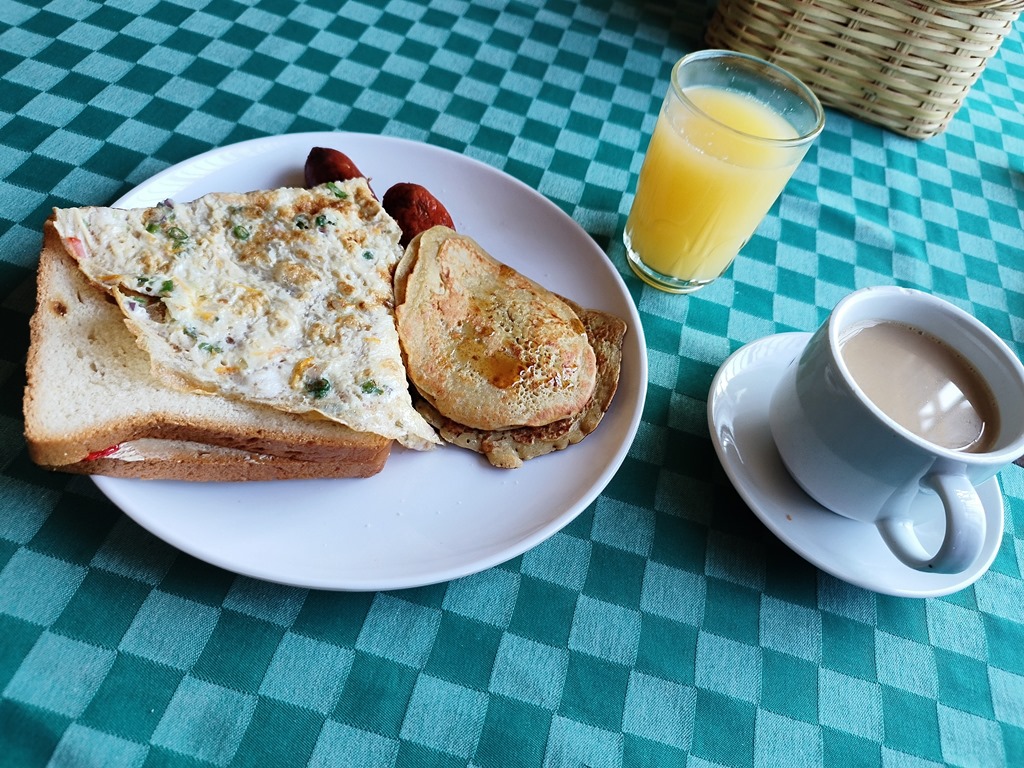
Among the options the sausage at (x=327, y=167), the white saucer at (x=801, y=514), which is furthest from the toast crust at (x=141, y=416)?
the white saucer at (x=801, y=514)

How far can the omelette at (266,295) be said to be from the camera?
3.84ft

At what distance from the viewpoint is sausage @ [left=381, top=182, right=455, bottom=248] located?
150cm

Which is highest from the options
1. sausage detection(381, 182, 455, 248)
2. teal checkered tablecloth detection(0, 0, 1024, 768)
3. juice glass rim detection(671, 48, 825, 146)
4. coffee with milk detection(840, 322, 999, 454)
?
juice glass rim detection(671, 48, 825, 146)

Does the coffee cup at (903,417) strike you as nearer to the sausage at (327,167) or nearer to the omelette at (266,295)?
the omelette at (266,295)

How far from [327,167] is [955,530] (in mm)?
1327

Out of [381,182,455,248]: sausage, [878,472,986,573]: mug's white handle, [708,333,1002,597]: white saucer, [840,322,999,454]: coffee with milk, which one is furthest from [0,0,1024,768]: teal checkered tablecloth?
[381,182,455,248]: sausage

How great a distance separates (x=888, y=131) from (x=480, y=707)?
86.1 inches

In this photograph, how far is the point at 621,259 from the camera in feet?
5.80

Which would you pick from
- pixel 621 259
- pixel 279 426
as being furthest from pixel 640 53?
pixel 279 426

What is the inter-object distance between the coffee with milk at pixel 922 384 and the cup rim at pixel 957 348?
0.03 meters

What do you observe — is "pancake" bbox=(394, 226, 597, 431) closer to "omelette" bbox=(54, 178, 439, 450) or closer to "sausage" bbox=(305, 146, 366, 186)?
"omelette" bbox=(54, 178, 439, 450)

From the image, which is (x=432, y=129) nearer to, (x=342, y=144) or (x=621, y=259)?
(x=342, y=144)

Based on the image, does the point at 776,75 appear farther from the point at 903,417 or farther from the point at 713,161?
the point at 903,417

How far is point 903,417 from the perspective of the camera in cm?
120
